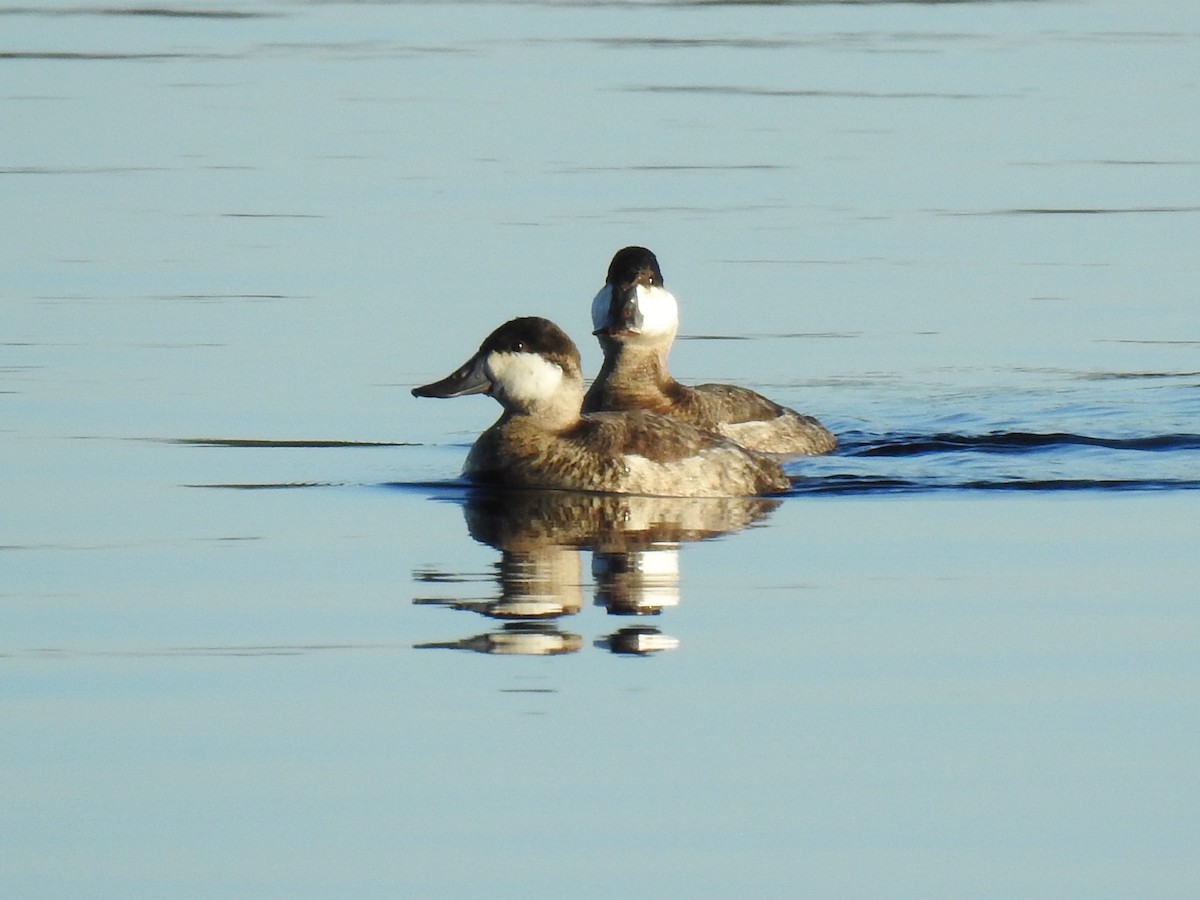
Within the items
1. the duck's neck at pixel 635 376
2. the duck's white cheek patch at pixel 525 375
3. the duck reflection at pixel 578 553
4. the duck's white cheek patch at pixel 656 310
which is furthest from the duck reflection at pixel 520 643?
the duck's white cheek patch at pixel 656 310

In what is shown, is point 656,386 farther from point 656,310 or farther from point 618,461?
point 618,461

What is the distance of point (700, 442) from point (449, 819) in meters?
5.98

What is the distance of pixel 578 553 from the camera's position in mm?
10641

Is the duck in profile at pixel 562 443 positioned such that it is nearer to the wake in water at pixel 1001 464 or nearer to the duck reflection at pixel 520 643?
the wake in water at pixel 1001 464

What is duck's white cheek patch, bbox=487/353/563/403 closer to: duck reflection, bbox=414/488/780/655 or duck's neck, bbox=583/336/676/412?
duck reflection, bbox=414/488/780/655

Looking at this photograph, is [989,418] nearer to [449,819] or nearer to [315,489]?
[315,489]

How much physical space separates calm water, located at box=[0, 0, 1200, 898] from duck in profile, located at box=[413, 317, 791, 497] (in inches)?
9.7

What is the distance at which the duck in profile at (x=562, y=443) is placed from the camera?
1235cm

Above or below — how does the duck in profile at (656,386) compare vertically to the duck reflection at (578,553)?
above

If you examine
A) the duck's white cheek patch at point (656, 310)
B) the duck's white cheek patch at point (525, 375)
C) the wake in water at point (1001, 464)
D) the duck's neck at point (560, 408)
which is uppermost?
the duck's white cheek patch at point (656, 310)

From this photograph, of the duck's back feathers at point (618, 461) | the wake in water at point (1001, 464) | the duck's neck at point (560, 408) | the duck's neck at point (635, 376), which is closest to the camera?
the duck's back feathers at point (618, 461)

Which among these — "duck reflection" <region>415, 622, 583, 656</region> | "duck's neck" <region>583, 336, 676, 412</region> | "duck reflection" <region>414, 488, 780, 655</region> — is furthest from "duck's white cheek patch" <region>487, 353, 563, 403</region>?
"duck reflection" <region>415, 622, 583, 656</region>

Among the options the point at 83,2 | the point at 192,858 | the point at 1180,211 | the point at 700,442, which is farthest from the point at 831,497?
the point at 83,2

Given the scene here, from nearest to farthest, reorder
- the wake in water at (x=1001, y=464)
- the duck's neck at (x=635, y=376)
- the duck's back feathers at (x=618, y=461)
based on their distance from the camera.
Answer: the duck's back feathers at (x=618, y=461) → the wake in water at (x=1001, y=464) → the duck's neck at (x=635, y=376)
